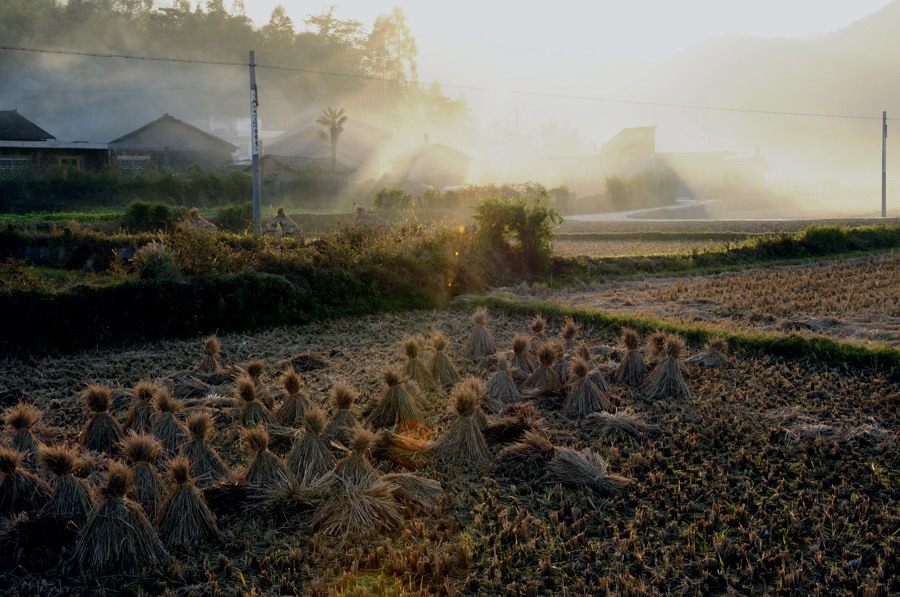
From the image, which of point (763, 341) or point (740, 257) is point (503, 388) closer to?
point (763, 341)


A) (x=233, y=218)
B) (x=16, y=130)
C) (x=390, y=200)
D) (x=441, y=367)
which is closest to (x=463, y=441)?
(x=441, y=367)

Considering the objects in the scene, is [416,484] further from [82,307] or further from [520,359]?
[82,307]

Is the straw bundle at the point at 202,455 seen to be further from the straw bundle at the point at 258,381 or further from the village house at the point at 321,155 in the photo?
the village house at the point at 321,155

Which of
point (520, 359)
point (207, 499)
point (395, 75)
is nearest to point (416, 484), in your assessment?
point (207, 499)

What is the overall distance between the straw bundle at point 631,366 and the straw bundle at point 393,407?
2.61 meters

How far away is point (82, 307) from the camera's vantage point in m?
10.5

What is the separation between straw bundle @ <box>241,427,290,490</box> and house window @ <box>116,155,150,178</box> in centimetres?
3745

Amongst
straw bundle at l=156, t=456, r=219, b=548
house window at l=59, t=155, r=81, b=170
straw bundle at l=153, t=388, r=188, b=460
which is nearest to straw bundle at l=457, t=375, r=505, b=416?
straw bundle at l=153, t=388, r=188, b=460

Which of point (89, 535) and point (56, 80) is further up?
point (56, 80)

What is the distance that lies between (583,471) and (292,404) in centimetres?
287

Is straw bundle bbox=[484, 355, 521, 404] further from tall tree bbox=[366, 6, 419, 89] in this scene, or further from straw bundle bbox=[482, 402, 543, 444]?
tall tree bbox=[366, 6, 419, 89]

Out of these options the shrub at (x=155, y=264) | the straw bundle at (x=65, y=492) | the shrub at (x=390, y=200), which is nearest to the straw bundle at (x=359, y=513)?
the straw bundle at (x=65, y=492)

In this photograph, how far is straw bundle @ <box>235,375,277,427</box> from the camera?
22.2 ft

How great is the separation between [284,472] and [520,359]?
3.94 metres
